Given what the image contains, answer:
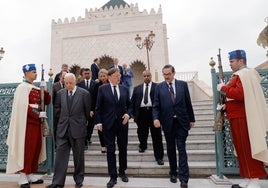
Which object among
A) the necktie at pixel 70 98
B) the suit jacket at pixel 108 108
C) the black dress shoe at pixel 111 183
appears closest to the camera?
the black dress shoe at pixel 111 183

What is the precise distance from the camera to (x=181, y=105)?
3459mm

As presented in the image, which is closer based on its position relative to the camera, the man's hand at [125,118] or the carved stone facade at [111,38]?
the man's hand at [125,118]

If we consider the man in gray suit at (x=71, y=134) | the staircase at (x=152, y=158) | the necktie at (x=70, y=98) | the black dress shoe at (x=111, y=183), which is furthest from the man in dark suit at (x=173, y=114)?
the necktie at (x=70, y=98)

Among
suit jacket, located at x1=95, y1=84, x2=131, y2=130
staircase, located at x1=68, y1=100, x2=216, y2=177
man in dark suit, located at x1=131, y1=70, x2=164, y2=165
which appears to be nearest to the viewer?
suit jacket, located at x1=95, y1=84, x2=131, y2=130

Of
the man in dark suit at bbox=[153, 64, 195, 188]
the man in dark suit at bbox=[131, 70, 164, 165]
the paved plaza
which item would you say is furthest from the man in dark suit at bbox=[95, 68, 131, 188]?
the man in dark suit at bbox=[131, 70, 164, 165]

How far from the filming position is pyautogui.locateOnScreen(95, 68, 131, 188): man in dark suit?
3539 mm

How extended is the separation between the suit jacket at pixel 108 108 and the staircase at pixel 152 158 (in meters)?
0.97

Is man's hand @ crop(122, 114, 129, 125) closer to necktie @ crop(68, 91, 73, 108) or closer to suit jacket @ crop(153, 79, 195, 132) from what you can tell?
suit jacket @ crop(153, 79, 195, 132)

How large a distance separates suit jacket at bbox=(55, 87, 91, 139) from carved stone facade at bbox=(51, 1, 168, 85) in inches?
574

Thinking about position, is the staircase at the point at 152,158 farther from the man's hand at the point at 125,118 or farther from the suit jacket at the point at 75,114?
the suit jacket at the point at 75,114

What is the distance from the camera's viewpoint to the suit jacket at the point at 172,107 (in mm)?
3427

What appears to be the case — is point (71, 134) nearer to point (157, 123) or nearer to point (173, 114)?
point (157, 123)

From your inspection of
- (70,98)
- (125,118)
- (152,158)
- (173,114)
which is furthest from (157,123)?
(70,98)

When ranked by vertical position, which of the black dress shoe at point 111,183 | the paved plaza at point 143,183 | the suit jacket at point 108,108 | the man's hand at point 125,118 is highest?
the suit jacket at point 108,108
